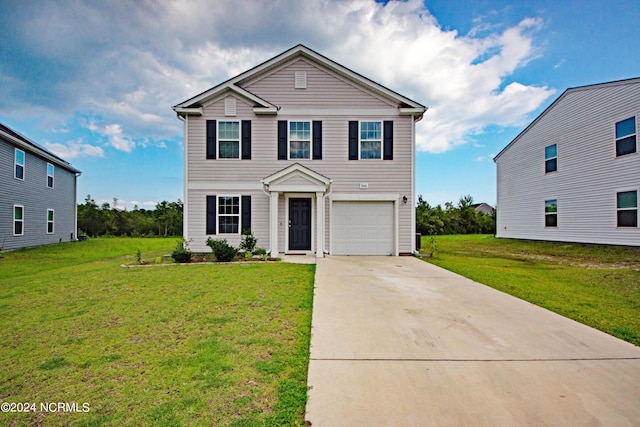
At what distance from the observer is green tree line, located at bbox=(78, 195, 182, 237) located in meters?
26.5

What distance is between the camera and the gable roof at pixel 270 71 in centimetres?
1130

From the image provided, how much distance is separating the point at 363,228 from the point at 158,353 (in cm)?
937

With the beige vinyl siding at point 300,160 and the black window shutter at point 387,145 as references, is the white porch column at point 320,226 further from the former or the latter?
the black window shutter at point 387,145

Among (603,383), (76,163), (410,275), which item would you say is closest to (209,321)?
(603,383)

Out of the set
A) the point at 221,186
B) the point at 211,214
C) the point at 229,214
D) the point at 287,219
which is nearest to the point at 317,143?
the point at 287,219

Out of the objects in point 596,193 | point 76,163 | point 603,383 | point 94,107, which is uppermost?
point 94,107

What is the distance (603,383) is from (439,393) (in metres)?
1.61

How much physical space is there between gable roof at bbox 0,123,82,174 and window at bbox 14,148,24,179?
0.31 m

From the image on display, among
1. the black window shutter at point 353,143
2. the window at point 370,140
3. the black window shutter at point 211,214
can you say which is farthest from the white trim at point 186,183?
the window at point 370,140

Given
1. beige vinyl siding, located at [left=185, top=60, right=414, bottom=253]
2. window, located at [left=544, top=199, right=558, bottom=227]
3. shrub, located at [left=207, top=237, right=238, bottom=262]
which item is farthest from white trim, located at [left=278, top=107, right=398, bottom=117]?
window, located at [left=544, top=199, right=558, bottom=227]

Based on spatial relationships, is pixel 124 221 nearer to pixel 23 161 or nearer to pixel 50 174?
pixel 50 174

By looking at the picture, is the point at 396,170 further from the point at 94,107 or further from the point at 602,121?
the point at 94,107

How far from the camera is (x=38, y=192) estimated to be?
1666 cm

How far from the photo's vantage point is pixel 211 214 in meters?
11.5
